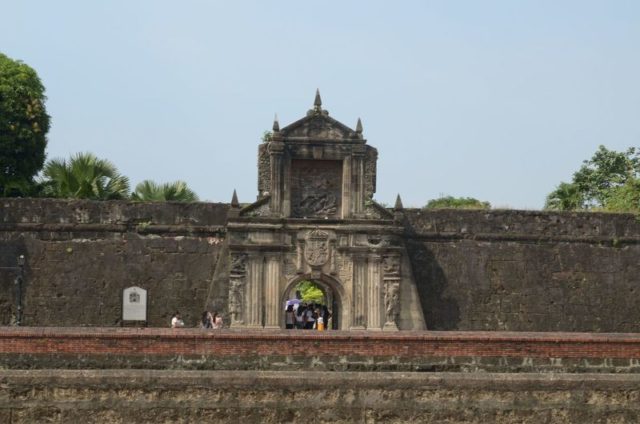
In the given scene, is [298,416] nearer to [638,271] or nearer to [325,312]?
[325,312]

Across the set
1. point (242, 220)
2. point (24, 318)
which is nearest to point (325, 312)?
point (242, 220)

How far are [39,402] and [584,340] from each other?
6141mm

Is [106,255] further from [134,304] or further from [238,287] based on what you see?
[238,287]

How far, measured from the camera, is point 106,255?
74.5 ft

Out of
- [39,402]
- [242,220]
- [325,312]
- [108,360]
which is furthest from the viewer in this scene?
[325,312]

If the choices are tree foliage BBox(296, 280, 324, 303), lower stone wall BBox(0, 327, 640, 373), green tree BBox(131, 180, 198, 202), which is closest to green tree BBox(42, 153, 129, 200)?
green tree BBox(131, 180, 198, 202)

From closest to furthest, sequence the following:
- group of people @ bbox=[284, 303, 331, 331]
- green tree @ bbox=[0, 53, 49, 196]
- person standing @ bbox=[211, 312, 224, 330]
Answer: person standing @ bbox=[211, 312, 224, 330] → group of people @ bbox=[284, 303, 331, 331] → green tree @ bbox=[0, 53, 49, 196]

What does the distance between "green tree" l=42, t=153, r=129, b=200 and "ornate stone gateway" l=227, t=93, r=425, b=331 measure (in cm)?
496

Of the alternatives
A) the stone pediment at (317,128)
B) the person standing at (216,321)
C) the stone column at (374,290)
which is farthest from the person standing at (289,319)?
the stone pediment at (317,128)

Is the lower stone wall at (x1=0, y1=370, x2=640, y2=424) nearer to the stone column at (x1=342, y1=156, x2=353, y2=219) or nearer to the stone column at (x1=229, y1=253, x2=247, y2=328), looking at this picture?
the stone column at (x1=229, y1=253, x2=247, y2=328)

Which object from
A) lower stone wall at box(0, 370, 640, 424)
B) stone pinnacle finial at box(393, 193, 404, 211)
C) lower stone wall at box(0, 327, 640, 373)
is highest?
stone pinnacle finial at box(393, 193, 404, 211)

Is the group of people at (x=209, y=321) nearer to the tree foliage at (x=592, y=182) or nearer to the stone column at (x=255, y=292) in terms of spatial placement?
the stone column at (x=255, y=292)

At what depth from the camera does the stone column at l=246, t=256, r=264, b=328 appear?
71.5ft

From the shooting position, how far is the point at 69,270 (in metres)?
22.7
